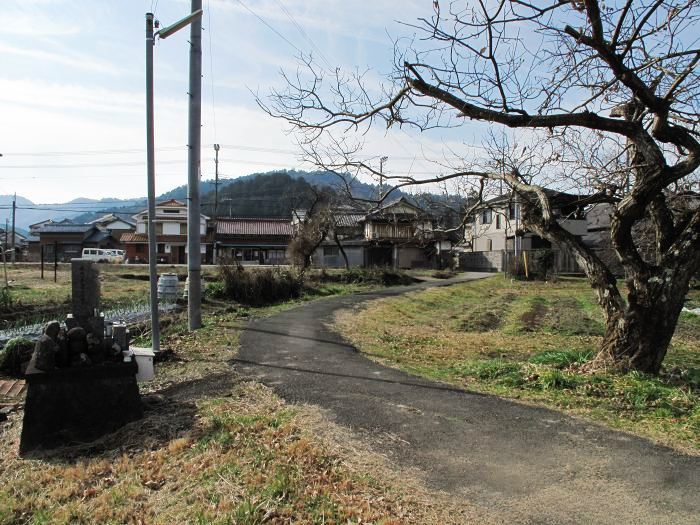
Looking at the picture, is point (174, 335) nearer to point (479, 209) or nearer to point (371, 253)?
point (479, 209)

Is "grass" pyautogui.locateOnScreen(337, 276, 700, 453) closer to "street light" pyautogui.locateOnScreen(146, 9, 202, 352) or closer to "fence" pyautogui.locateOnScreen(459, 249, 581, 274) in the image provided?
"street light" pyautogui.locateOnScreen(146, 9, 202, 352)

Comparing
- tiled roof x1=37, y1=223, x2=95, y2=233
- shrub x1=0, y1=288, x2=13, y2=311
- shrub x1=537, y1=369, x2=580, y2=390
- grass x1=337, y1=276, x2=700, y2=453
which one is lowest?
grass x1=337, y1=276, x2=700, y2=453

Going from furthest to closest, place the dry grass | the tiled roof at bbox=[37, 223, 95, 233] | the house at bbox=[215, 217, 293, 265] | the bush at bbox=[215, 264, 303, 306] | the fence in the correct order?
the tiled roof at bbox=[37, 223, 95, 233]
the house at bbox=[215, 217, 293, 265]
the fence
the bush at bbox=[215, 264, 303, 306]
the dry grass

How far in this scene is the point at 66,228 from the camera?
53031mm

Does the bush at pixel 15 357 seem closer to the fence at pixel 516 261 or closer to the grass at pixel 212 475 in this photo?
the grass at pixel 212 475

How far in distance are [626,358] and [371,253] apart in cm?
3643

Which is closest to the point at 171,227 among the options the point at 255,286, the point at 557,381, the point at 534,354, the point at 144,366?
the point at 255,286

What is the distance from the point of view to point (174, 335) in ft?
31.0

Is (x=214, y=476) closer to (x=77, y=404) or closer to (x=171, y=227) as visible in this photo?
(x=77, y=404)

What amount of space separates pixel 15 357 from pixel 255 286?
32.1 ft

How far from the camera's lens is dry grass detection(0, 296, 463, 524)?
3.09 meters

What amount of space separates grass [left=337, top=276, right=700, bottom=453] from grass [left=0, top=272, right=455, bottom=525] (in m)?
2.33

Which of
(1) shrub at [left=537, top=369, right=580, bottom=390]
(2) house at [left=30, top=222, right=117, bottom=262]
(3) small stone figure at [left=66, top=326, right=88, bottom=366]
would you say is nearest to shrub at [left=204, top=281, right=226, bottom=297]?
(3) small stone figure at [left=66, top=326, right=88, bottom=366]

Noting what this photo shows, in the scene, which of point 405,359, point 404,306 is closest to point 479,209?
point 405,359
